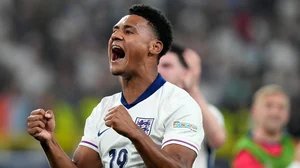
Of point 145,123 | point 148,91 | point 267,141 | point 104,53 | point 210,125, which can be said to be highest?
point 104,53

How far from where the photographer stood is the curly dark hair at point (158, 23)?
14.3ft

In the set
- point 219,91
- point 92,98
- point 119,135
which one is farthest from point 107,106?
point 219,91

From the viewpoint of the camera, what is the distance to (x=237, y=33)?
A: 15.3 metres

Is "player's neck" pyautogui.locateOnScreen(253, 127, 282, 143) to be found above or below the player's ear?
below

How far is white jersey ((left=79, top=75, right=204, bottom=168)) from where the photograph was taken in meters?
4.09

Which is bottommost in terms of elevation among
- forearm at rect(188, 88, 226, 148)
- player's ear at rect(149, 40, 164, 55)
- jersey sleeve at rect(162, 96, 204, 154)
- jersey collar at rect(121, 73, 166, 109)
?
forearm at rect(188, 88, 226, 148)

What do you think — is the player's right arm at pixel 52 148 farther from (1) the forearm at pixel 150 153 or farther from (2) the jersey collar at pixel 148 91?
(1) the forearm at pixel 150 153

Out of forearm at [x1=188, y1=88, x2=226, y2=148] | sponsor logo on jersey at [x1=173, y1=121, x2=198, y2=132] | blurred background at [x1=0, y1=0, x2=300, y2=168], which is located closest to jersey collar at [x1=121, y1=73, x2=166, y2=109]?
sponsor logo on jersey at [x1=173, y1=121, x2=198, y2=132]

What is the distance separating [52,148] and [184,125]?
71 centimetres

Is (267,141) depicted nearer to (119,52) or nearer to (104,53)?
(119,52)

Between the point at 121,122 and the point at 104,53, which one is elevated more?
the point at 104,53

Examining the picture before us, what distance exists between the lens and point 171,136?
404cm

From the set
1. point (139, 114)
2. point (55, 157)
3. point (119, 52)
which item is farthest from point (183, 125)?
point (55, 157)

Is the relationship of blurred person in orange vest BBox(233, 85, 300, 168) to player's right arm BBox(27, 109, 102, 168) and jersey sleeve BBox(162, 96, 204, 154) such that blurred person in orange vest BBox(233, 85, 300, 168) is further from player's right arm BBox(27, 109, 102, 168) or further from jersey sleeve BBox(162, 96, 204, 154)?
jersey sleeve BBox(162, 96, 204, 154)
